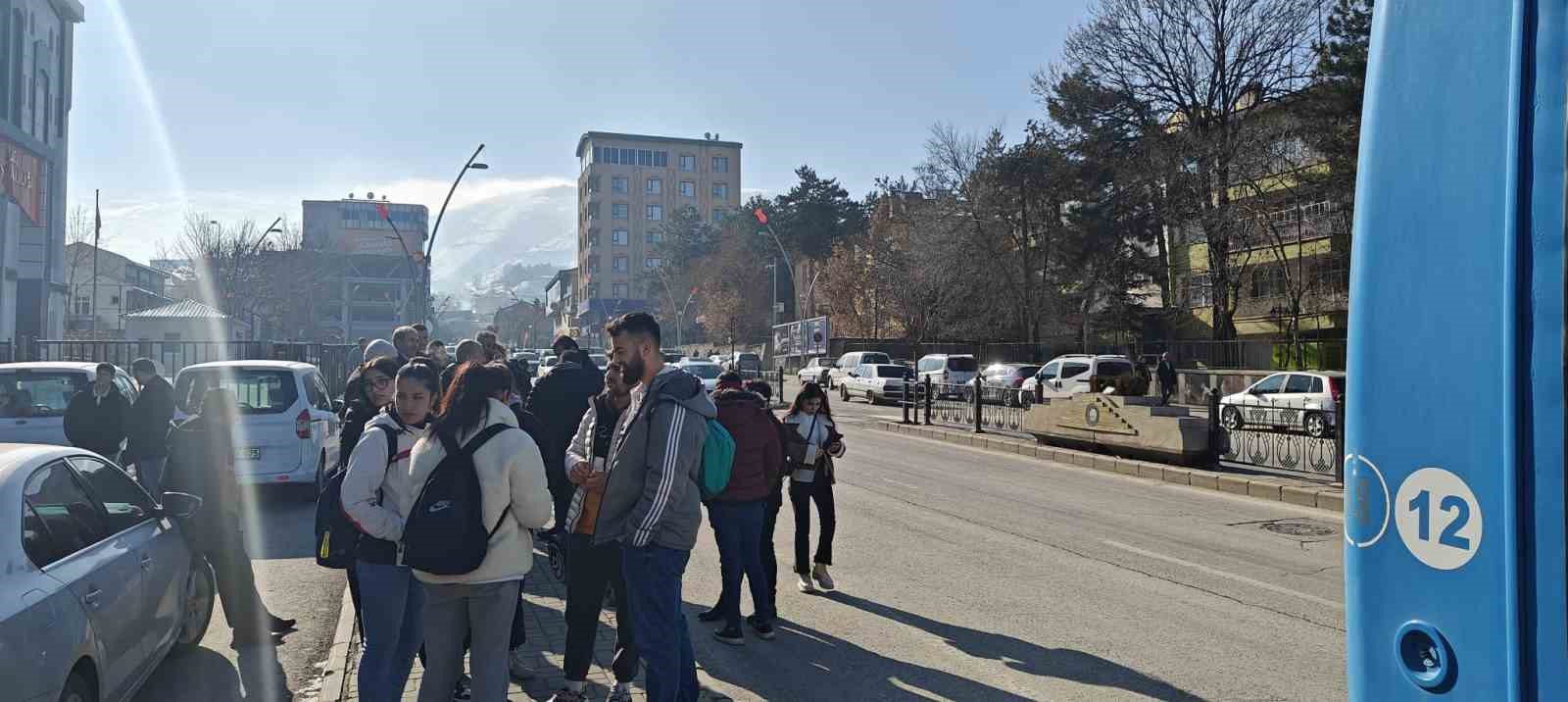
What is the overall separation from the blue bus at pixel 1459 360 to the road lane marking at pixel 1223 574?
245 inches

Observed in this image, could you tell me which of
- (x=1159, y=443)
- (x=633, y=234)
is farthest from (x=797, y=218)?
(x=1159, y=443)

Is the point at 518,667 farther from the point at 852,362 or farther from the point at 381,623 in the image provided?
the point at 852,362

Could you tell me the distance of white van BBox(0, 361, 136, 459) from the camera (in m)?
11.9

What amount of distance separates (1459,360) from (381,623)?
13.2 ft

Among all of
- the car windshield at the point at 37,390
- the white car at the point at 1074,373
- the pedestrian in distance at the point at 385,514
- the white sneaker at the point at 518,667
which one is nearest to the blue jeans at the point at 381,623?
the pedestrian in distance at the point at 385,514

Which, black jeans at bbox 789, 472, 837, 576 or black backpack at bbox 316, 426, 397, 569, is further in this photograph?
black jeans at bbox 789, 472, 837, 576

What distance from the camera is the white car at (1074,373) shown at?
33.1 meters

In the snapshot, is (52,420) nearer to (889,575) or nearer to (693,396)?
(889,575)

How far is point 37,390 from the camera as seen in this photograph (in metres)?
12.1

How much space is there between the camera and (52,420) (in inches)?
472

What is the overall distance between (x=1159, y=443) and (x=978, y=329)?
3695cm

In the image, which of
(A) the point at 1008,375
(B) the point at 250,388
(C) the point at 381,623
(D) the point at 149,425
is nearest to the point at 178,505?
(C) the point at 381,623

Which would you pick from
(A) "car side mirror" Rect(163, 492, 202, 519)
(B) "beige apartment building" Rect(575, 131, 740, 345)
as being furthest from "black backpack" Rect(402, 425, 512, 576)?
(B) "beige apartment building" Rect(575, 131, 740, 345)

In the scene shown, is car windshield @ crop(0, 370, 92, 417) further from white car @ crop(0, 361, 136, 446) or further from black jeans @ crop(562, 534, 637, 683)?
black jeans @ crop(562, 534, 637, 683)
